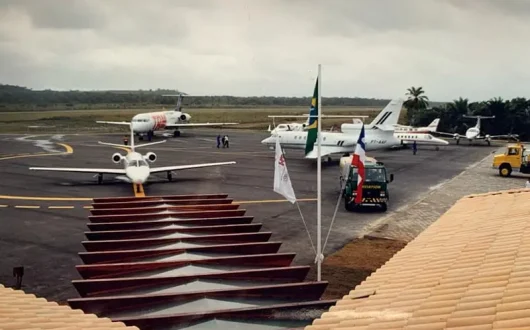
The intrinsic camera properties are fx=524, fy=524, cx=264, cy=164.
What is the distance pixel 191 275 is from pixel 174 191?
2238 centimetres

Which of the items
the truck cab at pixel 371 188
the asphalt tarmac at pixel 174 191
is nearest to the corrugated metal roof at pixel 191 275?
the asphalt tarmac at pixel 174 191

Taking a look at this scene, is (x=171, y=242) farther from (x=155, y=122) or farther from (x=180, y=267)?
(x=155, y=122)

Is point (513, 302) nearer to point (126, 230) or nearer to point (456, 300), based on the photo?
point (456, 300)

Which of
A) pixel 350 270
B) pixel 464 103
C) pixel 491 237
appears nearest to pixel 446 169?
pixel 350 270

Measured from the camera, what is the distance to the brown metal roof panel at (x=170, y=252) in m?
12.5

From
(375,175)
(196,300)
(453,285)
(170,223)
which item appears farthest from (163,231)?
(375,175)

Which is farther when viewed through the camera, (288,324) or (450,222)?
(450,222)

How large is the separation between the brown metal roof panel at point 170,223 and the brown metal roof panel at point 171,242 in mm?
1435

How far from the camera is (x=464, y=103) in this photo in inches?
3580

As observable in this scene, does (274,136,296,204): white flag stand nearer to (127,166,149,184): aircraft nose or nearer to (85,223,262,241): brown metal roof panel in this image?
(85,223,262,241): brown metal roof panel

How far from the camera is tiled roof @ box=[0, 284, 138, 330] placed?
732 centimetres

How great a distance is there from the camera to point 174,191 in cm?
3306

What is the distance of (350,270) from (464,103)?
80390mm

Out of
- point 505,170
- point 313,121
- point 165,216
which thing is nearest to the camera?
point 165,216
